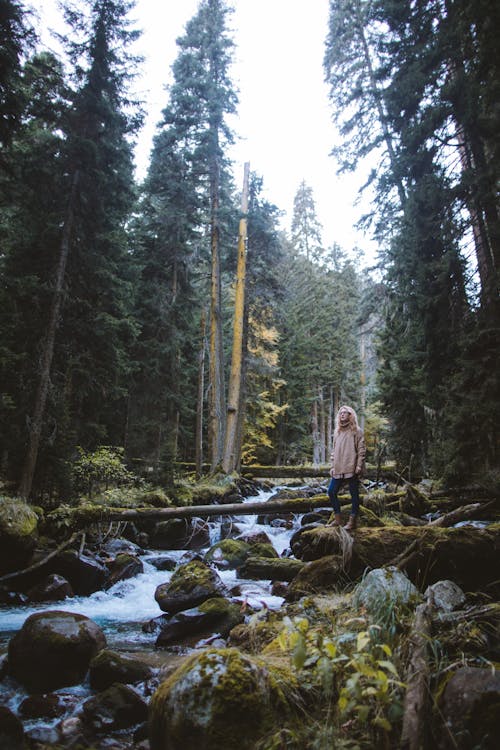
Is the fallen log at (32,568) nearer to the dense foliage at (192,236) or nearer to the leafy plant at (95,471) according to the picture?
the dense foliage at (192,236)

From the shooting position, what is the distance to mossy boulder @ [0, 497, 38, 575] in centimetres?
707

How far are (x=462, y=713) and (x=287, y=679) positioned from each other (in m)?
1.16

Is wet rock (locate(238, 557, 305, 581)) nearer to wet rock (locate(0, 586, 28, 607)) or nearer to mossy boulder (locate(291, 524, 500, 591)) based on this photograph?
mossy boulder (locate(291, 524, 500, 591))

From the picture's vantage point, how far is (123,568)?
864cm

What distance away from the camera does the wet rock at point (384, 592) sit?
375cm

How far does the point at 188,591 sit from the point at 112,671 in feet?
7.78

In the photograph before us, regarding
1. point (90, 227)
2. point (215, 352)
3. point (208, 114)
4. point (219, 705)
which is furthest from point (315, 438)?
point (219, 705)

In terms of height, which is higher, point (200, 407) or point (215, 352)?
point (215, 352)

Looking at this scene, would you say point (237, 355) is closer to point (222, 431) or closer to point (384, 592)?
point (222, 431)

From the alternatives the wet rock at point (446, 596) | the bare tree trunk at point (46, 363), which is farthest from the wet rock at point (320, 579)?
the bare tree trunk at point (46, 363)

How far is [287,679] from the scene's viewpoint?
298cm

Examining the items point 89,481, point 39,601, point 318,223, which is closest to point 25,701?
point 39,601

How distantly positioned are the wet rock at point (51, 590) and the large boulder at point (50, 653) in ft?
8.53

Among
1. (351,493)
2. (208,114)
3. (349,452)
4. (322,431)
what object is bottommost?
(351,493)
